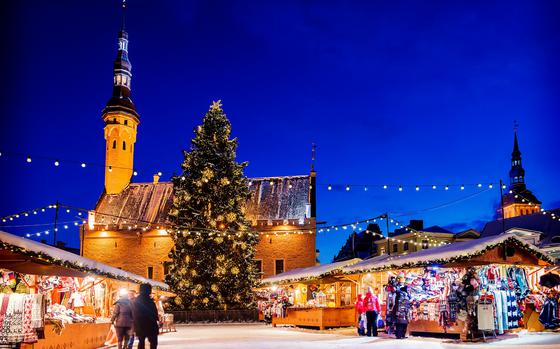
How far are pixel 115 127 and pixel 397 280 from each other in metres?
35.4

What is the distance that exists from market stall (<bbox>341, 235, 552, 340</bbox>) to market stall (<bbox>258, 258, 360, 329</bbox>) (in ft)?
16.0

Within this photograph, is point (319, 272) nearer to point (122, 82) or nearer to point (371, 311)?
point (371, 311)

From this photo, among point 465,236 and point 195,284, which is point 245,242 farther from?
point 465,236

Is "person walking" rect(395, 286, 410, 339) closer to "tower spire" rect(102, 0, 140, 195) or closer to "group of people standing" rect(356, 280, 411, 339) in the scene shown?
"group of people standing" rect(356, 280, 411, 339)

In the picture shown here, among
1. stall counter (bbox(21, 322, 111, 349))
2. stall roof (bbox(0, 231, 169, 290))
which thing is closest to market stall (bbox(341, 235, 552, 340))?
stall counter (bbox(21, 322, 111, 349))

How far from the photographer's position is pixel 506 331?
16.9 meters

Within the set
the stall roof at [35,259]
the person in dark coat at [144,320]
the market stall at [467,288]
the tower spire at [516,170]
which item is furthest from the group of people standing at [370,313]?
the tower spire at [516,170]

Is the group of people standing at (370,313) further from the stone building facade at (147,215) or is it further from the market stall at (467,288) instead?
the stone building facade at (147,215)

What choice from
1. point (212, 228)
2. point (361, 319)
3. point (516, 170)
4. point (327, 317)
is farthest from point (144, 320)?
point (516, 170)

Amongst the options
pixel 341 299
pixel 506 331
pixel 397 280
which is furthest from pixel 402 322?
pixel 341 299

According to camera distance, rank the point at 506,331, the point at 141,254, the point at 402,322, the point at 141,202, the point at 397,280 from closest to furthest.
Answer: the point at 506,331 < the point at 402,322 < the point at 397,280 < the point at 141,254 < the point at 141,202

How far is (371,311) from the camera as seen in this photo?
1961 cm

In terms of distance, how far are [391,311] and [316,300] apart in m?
10.0

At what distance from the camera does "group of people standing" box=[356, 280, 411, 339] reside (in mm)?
18141
